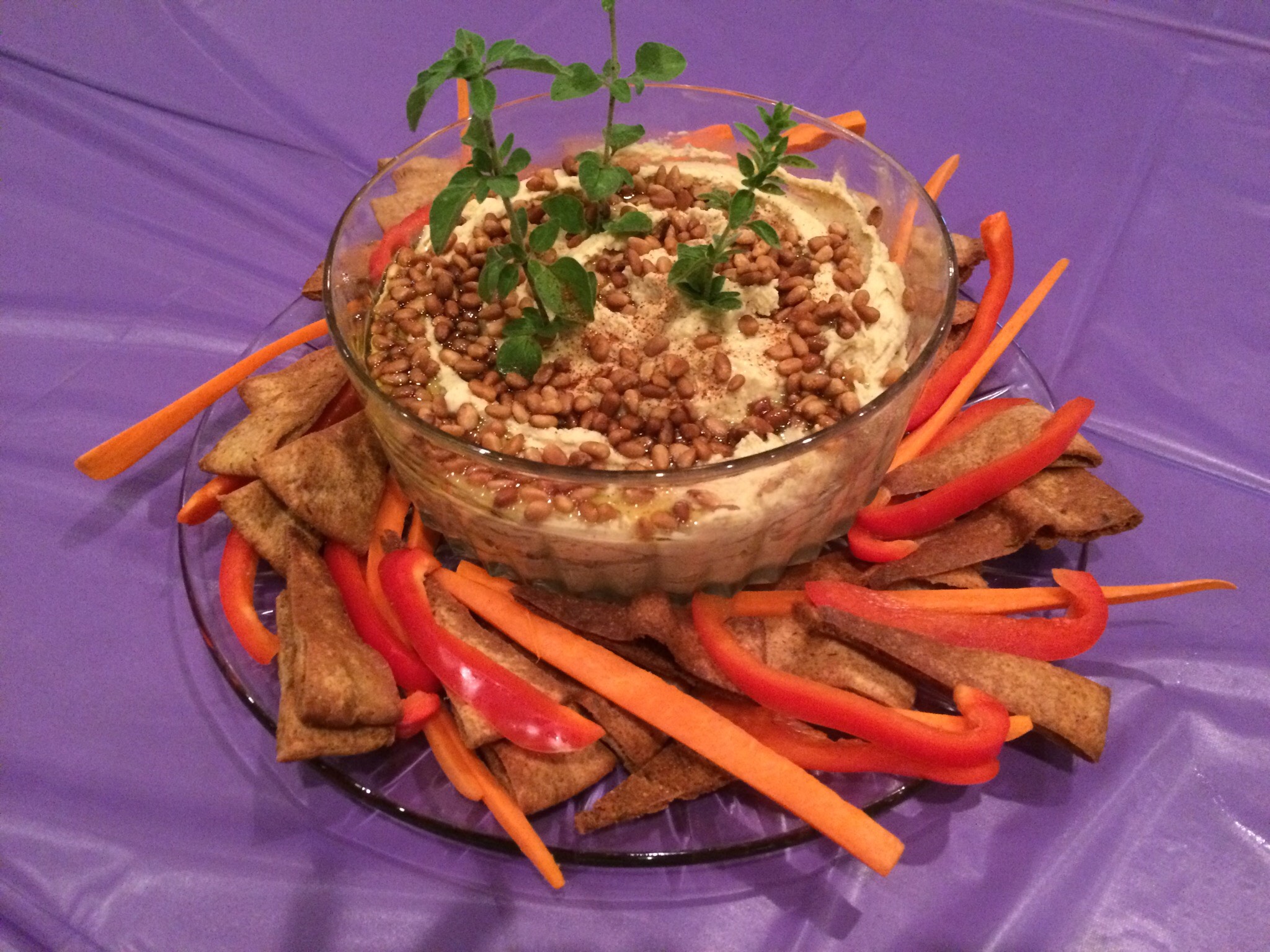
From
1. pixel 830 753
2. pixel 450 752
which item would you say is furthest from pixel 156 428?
pixel 830 753

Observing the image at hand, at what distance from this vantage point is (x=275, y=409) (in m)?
2.40

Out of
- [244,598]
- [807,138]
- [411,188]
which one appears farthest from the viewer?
[807,138]

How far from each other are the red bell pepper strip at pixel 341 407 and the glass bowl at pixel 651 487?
0.19 m

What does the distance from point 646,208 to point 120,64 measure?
3.05 metres

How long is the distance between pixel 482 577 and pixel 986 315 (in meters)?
1.69

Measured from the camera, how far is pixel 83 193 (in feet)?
12.2

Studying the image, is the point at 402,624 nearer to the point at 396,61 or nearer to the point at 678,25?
the point at 396,61

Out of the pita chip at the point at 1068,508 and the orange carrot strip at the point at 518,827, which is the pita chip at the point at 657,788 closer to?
the orange carrot strip at the point at 518,827

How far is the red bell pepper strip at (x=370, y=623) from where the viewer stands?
2100mm

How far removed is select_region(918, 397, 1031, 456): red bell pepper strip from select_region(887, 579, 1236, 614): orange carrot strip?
47 cm

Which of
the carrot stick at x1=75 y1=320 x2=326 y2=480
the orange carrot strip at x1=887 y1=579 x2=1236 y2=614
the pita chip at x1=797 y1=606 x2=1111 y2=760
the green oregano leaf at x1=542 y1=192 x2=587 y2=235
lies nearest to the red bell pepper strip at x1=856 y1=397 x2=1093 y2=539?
the orange carrot strip at x1=887 y1=579 x2=1236 y2=614

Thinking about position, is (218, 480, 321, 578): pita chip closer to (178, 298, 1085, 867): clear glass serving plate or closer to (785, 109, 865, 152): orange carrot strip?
(178, 298, 1085, 867): clear glass serving plate

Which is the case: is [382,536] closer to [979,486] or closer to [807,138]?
[979,486]

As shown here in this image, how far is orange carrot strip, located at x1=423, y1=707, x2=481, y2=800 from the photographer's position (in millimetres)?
1968
